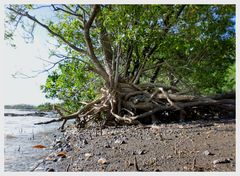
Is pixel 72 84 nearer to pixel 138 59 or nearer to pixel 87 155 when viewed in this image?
pixel 138 59

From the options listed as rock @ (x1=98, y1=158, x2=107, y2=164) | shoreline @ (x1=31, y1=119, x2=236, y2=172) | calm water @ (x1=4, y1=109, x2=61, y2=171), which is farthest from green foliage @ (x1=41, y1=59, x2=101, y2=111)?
rock @ (x1=98, y1=158, x2=107, y2=164)

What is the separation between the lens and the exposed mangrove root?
2.98m

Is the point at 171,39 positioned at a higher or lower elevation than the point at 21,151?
higher

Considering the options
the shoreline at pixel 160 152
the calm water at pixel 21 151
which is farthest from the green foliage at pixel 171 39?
the calm water at pixel 21 151

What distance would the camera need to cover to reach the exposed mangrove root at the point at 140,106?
2.98 m

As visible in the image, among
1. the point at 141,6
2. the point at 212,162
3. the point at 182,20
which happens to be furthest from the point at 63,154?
the point at 182,20

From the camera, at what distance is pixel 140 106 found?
3.57m

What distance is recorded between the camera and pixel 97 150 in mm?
2393

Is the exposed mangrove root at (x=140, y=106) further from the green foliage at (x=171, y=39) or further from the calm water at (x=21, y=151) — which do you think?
the calm water at (x=21, y=151)

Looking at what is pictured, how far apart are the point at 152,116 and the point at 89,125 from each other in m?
1.06

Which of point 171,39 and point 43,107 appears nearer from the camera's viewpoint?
point 171,39

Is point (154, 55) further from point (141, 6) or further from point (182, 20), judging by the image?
point (141, 6)

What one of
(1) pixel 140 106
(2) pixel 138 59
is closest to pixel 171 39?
(2) pixel 138 59

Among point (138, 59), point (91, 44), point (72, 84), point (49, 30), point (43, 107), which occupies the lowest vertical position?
point (43, 107)
